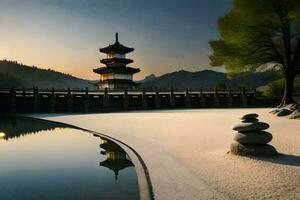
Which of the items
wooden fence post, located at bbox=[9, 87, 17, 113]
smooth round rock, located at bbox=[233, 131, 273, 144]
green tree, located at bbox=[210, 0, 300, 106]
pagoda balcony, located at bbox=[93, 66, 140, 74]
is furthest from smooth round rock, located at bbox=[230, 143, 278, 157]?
pagoda balcony, located at bbox=[93, 66, 140, 74]

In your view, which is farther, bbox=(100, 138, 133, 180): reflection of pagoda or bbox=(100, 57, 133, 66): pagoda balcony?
bbox=(100, 57, 133, 66): pagoda balcony

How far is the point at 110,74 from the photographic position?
194 feet

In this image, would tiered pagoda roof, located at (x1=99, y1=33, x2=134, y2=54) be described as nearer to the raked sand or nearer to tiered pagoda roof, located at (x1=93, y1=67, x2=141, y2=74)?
tiered pagoda roof, located at (x1=93, y1=67, x2=141, y2=74)

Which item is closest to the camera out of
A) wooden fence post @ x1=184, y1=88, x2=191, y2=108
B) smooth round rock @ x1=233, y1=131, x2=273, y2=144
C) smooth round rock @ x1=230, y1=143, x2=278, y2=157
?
smooth round rock @ x1=230, y1=143, x2=278, y2=157

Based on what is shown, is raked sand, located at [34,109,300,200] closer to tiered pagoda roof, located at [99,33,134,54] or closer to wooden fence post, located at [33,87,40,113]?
wooden fence post, located at [33,87,40,113]

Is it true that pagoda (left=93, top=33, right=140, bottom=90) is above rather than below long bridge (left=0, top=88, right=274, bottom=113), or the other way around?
above

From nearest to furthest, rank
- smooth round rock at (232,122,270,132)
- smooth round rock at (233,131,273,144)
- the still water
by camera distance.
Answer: the still water
smooth round rock at (233,131,273,144)
smooth round rock at (232,122,270,132)

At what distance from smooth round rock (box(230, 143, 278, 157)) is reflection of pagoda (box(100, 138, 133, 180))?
333cm

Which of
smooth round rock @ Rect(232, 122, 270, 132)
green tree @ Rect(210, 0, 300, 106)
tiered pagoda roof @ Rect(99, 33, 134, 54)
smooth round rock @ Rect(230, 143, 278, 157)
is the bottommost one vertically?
smooth round rock @ Rect(230, 143, 278, 157)

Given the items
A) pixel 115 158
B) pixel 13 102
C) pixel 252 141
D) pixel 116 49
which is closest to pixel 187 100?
pixel 13 102

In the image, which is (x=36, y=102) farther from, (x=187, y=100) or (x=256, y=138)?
(x=256, y=138)

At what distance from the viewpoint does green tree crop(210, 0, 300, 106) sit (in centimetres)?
2523

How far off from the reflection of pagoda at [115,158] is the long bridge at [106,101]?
21.7m

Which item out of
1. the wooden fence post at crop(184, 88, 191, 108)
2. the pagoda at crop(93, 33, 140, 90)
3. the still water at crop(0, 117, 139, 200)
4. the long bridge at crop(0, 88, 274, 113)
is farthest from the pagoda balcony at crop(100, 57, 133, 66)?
the still water at crop(0, 117, 139, 200)
